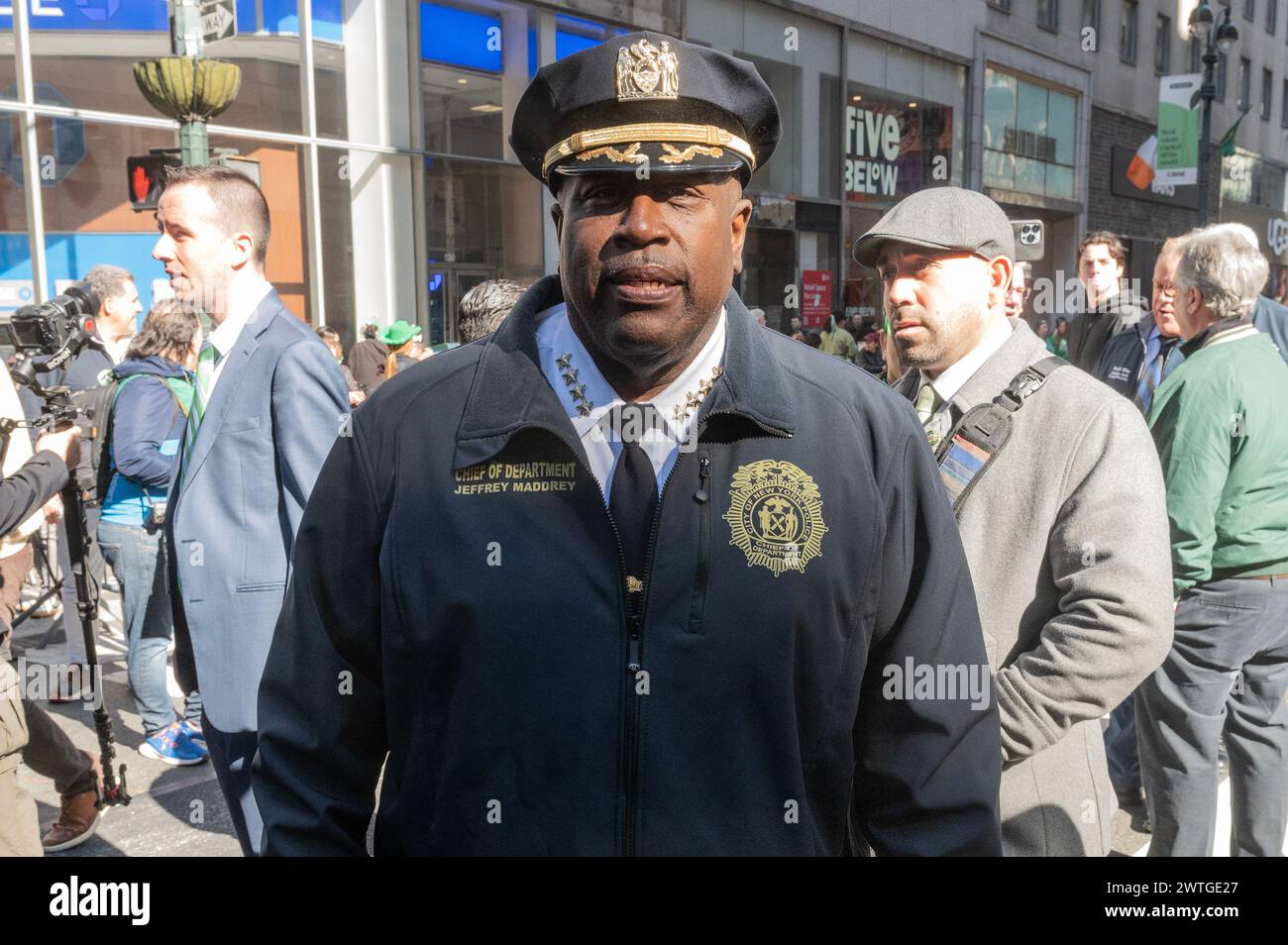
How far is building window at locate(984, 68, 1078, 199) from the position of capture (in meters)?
25.7

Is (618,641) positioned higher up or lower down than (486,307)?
lower down

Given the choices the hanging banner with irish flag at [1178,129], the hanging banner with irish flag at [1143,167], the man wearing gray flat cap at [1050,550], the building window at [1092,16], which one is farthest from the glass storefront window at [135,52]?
the building window at [1092,16]

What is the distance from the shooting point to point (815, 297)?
21656 millimetres

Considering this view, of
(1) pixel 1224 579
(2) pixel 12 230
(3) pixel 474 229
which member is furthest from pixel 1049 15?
(1) pixel 1224 579

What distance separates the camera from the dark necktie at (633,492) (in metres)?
1.65

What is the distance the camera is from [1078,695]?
229 centimetres

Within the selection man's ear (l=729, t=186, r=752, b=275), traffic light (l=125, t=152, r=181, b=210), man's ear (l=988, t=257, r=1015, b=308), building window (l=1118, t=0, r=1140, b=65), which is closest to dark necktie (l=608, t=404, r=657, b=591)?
man's ear (l=729, t=186, r=752, b=275)

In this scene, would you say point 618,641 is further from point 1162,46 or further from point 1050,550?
point 1162,46

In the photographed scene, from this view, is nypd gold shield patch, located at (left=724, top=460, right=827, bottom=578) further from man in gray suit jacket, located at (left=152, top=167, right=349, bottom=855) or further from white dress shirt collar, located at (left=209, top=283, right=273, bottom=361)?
white dress shirt collar, located at (left=209, top=283, right=273, bottom=361)

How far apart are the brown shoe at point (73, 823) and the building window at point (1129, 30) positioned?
110ft

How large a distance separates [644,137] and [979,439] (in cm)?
120

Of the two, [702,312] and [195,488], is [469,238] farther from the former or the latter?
[702,312]

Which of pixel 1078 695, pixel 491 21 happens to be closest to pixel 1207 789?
pixel 1078 695

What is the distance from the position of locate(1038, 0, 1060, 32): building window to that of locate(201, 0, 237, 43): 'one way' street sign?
25.2 meters
